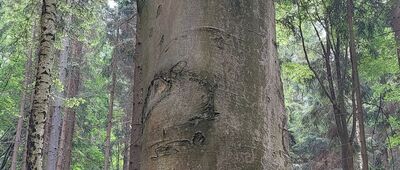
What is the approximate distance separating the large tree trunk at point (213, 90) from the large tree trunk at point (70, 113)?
16562 mm

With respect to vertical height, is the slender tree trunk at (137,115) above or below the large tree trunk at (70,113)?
below

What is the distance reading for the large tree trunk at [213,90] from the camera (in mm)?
832

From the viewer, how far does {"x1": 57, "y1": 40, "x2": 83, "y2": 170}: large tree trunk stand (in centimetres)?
1723

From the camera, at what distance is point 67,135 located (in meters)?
18.3

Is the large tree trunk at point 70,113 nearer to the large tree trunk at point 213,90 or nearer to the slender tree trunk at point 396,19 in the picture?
the slender tree trunk at point 396,19

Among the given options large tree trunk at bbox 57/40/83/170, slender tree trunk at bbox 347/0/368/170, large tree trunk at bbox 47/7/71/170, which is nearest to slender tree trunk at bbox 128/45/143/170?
slender tree trunk at bbox 347/0/368/170

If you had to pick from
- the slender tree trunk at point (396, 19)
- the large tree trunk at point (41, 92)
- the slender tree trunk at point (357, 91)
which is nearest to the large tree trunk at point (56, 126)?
the large tree trunk at point (41, 92)

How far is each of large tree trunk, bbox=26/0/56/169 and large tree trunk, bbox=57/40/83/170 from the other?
1079 cm

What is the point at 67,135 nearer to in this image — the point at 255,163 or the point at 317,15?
the point at 317,15

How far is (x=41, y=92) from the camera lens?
6.09 meters

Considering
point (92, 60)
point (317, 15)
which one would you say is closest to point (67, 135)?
point (92, 60)

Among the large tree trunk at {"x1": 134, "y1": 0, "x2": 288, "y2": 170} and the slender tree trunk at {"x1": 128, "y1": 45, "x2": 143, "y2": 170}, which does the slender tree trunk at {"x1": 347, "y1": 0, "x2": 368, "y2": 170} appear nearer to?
the slender tree trunk at {"x1": 128, "y1": 45, "x2": 143, "y2": 170}

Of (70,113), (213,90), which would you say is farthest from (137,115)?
(70,113)

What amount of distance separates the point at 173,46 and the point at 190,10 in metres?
0.09
